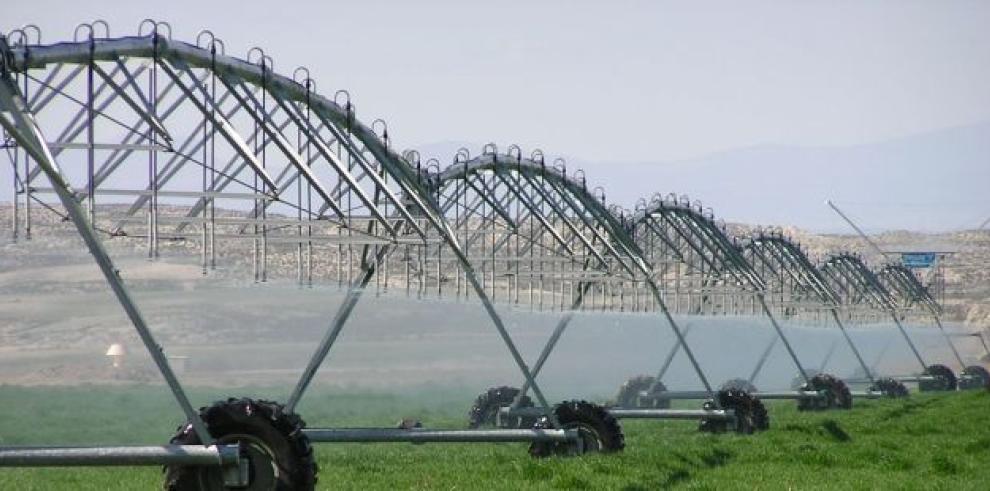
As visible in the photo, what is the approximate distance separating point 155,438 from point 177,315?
39.2 feet

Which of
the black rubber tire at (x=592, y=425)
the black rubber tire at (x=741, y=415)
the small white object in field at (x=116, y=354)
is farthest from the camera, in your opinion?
the small white object in field at (x=116, y=354)

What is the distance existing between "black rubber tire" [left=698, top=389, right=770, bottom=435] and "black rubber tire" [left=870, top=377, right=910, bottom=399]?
18557mm

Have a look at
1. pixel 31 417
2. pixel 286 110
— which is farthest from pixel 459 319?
pixel 286 110

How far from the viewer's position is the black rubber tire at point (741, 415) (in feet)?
98.2

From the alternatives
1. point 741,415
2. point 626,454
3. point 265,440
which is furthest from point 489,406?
point 265,440

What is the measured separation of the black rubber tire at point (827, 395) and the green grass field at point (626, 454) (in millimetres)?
3123

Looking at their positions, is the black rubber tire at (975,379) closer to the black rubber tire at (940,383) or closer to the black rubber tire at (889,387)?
the black rubber tire at (940,383)

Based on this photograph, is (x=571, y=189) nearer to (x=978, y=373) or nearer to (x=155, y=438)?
(x=155, y=438)

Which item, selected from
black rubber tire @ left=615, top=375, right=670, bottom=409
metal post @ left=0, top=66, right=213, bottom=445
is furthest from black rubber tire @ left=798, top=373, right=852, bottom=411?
metal post @ left=0, top=66, right=213, bottom=445

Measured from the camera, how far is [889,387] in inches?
1976

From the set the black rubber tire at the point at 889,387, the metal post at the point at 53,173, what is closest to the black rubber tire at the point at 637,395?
the black rubber tire at the point at 889,387

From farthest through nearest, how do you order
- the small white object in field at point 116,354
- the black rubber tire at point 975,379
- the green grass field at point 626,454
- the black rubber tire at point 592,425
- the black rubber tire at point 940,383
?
1. the black rubber tire at point 975,379
2. the black rubber tire at point 940,383
3. the small white object in field at point 116,354
4. the black rubber tire at point 592,425
5. the green grass field at point 626,454

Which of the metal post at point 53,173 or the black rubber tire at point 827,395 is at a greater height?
the metal post at point 53,173

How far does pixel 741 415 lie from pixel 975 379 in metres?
29.8
